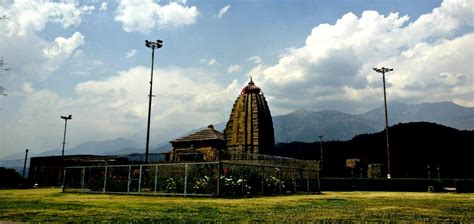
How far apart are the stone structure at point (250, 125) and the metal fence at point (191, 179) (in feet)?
72.5

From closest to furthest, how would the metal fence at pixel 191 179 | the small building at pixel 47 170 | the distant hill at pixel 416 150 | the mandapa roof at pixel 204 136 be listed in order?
the metal fence at pixel 191 179, the small building at pixel 47 170, the mandapa roof at pixel 204 136, the distant hill at pixel 416 150

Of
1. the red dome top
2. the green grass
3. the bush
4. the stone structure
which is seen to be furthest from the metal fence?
the red dome top

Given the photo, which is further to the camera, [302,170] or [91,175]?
[302,170]

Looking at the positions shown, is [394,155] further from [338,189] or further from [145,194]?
[145,194]

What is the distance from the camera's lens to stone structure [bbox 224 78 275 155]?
193ft

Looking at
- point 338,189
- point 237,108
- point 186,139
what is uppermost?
point 237,108

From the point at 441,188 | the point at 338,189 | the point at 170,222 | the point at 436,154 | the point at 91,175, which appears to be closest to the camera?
the point at 170,222

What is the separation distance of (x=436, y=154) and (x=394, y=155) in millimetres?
10863

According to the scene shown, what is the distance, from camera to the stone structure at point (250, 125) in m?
58.9

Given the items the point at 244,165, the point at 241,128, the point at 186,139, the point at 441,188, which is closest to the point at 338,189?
the point at 441,188

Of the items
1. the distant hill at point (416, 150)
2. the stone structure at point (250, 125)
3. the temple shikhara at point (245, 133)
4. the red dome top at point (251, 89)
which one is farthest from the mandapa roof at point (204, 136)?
the distant hill at point (416, 150)

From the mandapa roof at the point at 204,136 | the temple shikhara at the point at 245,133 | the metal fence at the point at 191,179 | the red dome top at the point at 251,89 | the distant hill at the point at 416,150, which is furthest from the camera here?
the distant hill at the point at 416,150

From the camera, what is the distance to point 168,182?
28.3 metres

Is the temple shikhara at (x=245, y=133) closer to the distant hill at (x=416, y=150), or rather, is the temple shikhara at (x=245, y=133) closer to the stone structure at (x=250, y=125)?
the stone structure at (x=250, y=125)
